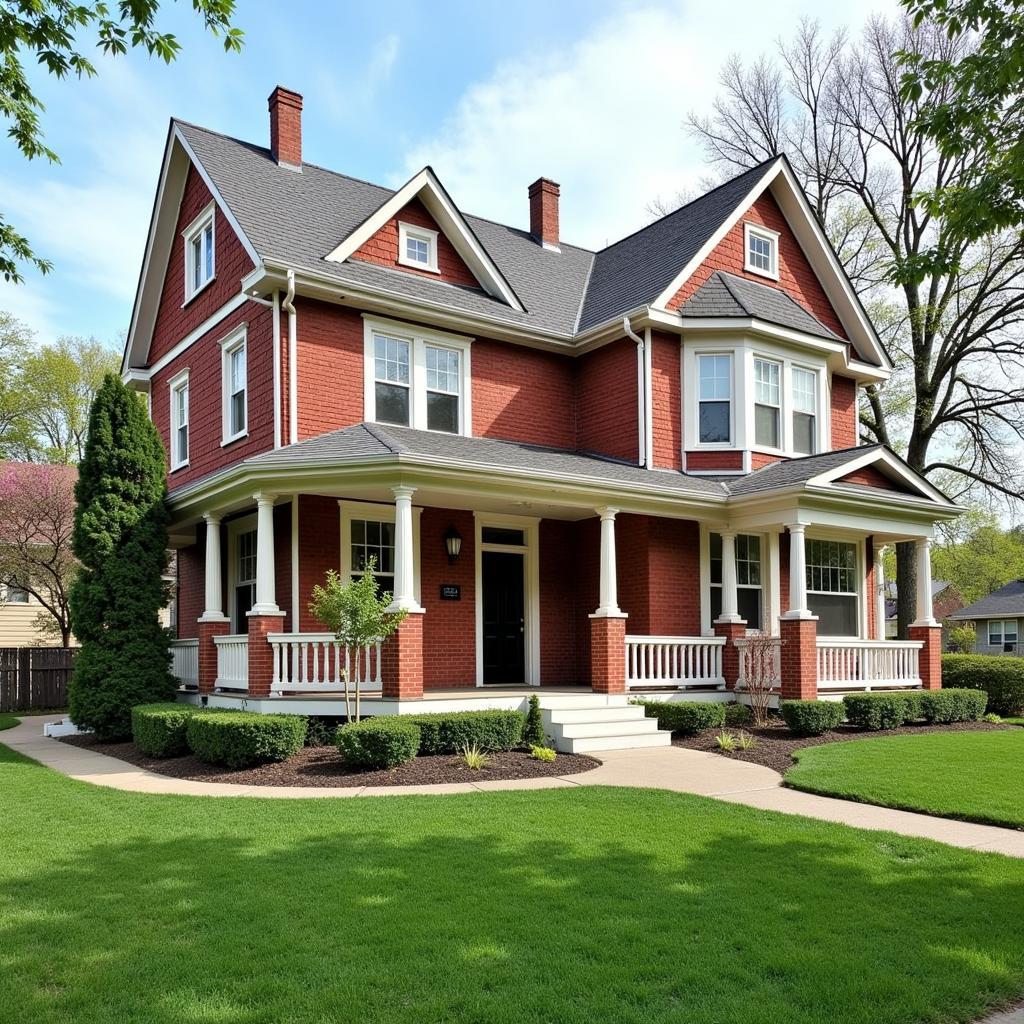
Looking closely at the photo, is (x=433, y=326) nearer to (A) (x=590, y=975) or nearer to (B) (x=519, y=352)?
(B) (x=519, y=352)

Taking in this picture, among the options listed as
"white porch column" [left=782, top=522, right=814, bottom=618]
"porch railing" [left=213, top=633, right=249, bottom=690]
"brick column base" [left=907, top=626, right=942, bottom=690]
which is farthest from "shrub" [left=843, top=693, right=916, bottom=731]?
"porch railing" [left=213, top=633, right=249, bottom=690]

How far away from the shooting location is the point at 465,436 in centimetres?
1598

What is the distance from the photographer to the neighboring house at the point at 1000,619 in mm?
46594

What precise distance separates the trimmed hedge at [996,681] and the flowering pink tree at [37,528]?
21.9m

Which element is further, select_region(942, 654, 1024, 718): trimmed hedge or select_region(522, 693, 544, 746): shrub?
select_region(942, 654, 1024, 718): trimmed hedge

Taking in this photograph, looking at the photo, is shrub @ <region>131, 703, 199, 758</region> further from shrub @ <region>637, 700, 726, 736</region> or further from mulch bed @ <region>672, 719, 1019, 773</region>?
mulch bed @ <region>672, 719, 1019, 773</region>

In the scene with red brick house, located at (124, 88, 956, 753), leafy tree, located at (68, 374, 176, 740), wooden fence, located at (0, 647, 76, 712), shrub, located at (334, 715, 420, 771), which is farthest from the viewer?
wooden fence, located at (0, 647, 76, 712)

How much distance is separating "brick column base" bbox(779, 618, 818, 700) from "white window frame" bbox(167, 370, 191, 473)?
11540 mm

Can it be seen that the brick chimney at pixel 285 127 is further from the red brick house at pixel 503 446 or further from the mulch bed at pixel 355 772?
the mulch bed at pixel 355 772

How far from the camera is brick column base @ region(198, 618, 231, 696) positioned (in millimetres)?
14633

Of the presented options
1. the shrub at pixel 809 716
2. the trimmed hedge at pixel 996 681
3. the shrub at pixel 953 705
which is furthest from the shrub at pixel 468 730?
the trimmed hedge at pixel 996 681

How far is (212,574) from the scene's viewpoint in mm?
14789

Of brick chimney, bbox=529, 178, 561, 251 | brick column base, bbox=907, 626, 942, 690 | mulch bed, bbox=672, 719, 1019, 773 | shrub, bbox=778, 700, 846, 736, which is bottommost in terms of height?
mulch bed, bbox=672, 719, 1019, 773

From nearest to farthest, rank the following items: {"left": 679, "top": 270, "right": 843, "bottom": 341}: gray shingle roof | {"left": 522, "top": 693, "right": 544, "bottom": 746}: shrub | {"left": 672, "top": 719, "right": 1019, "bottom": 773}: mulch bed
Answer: {"left": 672, "top": 719, "right": 1019, "bottom": 773}: mulch bed
{"left": 522, "top": 693, "right": 544, "bottom": 746}: shrub
{"left": 679, "top": 270, "right": 843, "bottom": 341}: gray shingle roof
